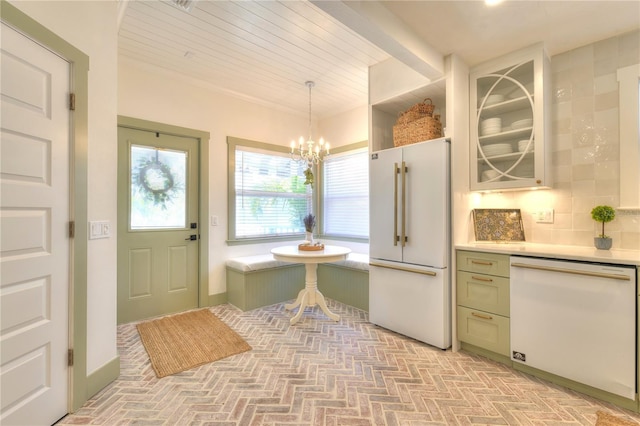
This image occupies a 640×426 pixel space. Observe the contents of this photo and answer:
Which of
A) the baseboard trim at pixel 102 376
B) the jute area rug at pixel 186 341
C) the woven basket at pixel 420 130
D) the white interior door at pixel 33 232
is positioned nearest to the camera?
the white interior door at pixel 33 232

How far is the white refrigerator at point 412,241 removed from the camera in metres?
2.56

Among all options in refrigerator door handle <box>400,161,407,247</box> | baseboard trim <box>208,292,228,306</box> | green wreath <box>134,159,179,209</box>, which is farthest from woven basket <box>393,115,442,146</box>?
baseboard trim <box>208,292,228,306</box>

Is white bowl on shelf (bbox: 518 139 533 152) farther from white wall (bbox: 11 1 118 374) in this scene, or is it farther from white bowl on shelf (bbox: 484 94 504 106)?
white wall (bbox: 11 1 118 374)

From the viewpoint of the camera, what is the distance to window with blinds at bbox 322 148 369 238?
4.23 metres

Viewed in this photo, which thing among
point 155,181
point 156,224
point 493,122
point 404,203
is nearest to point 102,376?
point 156,224

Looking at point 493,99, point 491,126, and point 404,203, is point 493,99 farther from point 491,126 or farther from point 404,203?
point 404,203

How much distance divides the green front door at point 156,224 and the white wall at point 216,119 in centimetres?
23

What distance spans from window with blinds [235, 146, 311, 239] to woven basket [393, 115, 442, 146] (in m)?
2.15

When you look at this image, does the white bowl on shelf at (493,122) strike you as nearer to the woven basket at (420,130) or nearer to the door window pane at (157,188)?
the woven basket at (420,130)

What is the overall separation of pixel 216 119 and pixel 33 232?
8.79 ft

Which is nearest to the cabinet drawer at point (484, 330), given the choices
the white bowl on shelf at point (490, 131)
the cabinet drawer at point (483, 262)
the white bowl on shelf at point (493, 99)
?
the cabinet drawer at point (483, 262)

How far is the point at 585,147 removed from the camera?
2.40 meters

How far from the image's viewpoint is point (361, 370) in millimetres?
2240

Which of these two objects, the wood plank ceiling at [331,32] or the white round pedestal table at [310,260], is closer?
the wood plank ceiling at [331,32]
